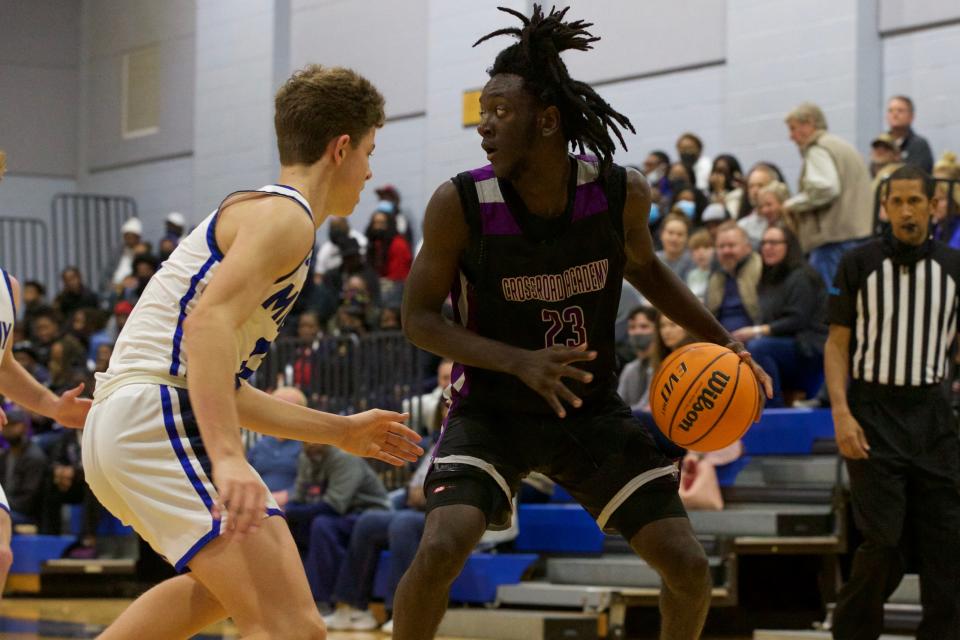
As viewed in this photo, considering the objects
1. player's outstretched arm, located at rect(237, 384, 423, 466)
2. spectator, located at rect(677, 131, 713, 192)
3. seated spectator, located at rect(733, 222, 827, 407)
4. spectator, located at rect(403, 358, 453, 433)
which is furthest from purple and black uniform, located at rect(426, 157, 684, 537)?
spectator, located at rect(677, 131, 713, 192)

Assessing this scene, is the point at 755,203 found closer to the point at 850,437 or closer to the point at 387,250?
the point at 850,437

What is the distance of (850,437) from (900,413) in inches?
10.3

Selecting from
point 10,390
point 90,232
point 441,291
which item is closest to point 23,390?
point 10,390

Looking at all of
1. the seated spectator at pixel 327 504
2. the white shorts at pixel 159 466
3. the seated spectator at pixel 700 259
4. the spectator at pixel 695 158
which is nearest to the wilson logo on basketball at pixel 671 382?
the white shorts at pixel 159 466

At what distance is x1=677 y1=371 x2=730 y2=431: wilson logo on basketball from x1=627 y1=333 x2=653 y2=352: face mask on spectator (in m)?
5.02

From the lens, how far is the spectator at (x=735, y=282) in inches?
377

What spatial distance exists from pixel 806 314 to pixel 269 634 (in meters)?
6.56

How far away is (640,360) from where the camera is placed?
945 cm

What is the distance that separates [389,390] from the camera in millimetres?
11281

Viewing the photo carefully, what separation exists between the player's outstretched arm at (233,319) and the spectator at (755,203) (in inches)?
292

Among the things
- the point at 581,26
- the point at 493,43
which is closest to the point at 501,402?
the point at 581,26

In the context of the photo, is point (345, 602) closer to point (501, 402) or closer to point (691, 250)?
point (691, 250)

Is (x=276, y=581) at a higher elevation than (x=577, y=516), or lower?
higher

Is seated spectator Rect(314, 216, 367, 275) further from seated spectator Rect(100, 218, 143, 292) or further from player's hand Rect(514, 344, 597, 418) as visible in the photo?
player's hand Rect(514, 344, 597, 418)
